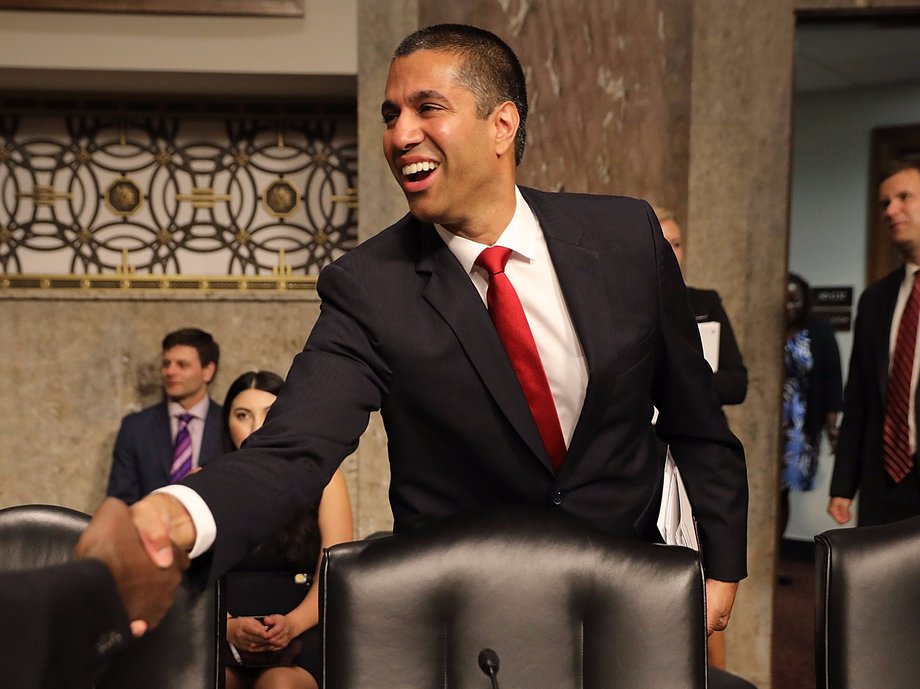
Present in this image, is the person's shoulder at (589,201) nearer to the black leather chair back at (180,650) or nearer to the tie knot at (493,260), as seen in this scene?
the tie knot at (493,260)

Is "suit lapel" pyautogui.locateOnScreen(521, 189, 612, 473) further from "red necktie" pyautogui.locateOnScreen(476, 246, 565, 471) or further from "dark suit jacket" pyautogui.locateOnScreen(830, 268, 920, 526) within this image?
"dark suit jacket" pyautogui.locateOnScreen(830, 268, 920, 526)

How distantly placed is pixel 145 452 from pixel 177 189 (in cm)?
112

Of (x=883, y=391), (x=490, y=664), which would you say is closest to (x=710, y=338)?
(x=883, y=391)

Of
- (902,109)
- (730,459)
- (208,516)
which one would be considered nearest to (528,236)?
(730,459)

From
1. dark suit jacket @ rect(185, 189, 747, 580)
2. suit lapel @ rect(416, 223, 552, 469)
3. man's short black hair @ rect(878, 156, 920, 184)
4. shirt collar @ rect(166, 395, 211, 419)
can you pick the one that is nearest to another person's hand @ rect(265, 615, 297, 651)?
dark suit jacket @ rect(185, 189, 747, 580)

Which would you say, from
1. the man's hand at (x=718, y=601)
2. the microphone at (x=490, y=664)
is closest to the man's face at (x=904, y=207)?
the man's hand at (x=718, y=601)

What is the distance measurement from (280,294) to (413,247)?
240cm

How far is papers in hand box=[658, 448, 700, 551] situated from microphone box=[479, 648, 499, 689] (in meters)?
0.48

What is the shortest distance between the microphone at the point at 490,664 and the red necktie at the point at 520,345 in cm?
34

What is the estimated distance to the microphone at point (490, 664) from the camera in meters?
1.11

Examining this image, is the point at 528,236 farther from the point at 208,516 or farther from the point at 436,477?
the point at 208,516

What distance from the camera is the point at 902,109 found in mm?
5840

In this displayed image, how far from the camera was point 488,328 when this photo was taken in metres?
1.38

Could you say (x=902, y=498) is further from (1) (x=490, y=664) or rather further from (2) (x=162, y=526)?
(2) (x=162, y=526)
